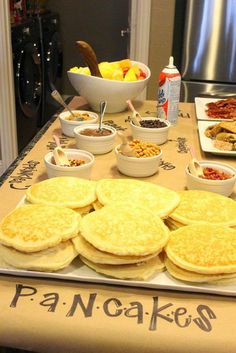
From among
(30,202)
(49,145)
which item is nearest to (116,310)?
(30,202)

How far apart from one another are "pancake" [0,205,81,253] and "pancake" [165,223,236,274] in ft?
0.61

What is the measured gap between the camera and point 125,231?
775 mm

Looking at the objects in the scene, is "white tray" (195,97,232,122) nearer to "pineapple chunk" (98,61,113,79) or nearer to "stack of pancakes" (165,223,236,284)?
"pineapple chunk" (98,61,113,79)

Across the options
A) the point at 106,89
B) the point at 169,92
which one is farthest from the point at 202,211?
the point at 106,89

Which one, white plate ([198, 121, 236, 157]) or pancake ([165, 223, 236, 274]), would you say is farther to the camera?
white plate ([198, 121, 236, 157])

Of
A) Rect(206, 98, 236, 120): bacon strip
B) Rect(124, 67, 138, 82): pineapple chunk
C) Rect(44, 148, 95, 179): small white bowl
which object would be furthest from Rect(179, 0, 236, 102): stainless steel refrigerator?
Rect(44, 148, 95, 179): small white bowl

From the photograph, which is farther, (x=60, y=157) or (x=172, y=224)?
(x=60, y=157)

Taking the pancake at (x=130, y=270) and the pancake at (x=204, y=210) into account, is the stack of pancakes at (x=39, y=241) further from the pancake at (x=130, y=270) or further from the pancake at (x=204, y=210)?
the pancake at (x=204, y=210)

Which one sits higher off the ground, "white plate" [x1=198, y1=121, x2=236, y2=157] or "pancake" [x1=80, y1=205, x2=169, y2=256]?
"pancake" [x1=80, y1=205, x2=169, y2=256]

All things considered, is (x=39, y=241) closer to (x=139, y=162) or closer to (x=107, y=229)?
(x=107, y=229)

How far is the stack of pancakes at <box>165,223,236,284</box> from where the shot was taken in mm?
721

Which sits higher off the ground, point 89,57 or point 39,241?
point 89,57

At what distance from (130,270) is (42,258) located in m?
0.15

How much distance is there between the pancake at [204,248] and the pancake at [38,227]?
0.19 m
